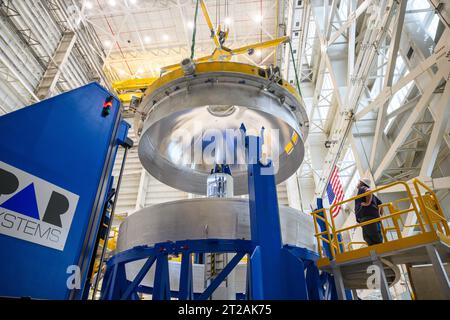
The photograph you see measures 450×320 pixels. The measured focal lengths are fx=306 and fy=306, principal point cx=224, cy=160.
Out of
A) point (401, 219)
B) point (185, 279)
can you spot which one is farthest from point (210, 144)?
point (401, 219)

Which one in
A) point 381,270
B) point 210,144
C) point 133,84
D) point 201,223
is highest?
point 133,84

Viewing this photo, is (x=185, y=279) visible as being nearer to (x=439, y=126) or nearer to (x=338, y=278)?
(x=338, y=278)

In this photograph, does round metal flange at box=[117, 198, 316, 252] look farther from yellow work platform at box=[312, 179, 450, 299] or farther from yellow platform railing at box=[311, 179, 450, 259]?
yellow work platform at box=[312, 179, 450, 299]

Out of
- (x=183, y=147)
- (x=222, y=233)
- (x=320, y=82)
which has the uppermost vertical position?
(x=320, y=82)

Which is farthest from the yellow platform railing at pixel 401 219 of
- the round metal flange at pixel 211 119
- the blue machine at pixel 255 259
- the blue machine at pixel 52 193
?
the blue machine at pixel 52 193

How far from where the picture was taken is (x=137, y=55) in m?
23.5

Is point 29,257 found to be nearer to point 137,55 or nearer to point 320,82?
point 320,82

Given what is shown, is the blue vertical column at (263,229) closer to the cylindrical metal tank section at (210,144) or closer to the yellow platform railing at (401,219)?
the cylindrical metal tank section at (210,144)

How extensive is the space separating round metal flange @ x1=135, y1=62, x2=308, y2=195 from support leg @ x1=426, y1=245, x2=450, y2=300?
345 cm

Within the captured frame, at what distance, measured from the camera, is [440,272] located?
3.82 m

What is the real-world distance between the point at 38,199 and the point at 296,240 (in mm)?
4668

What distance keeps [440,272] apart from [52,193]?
4554 mm

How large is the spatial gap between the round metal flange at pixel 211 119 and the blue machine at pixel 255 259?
48.1 inches

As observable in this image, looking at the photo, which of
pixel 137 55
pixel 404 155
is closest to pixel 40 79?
pixel 137 55
